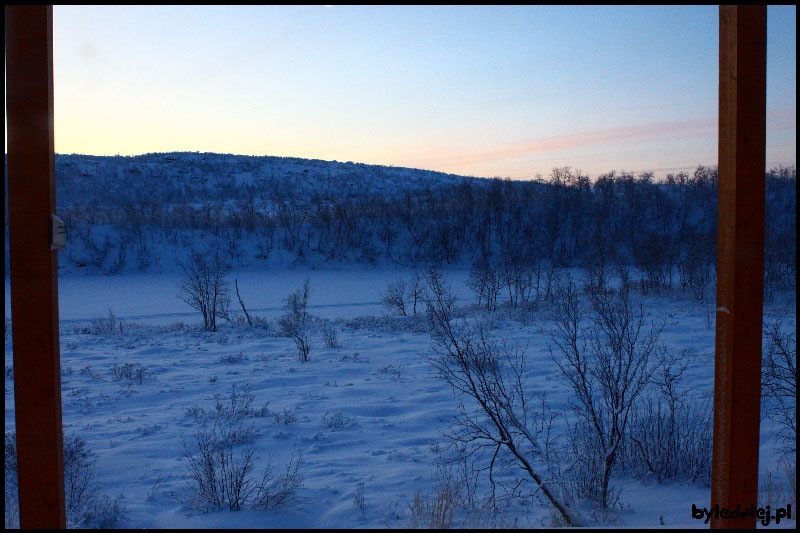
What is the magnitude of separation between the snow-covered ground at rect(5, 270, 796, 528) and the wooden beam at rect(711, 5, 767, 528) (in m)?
1.07

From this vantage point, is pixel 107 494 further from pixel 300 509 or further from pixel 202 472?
pixel 300 509

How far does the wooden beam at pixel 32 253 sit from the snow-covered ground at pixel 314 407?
7.73ft

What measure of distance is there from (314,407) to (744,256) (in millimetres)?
6522

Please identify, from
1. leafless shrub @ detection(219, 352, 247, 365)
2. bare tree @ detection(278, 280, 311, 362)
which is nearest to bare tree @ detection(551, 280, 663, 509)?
bare tree @ detection(278, 280, 311, 362)

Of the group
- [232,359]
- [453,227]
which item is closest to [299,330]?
[232,359]

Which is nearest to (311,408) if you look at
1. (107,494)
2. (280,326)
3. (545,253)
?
(107,494)

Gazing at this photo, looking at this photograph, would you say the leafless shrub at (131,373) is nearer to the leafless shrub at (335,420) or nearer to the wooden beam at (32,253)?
the leafless shrub at (335,420)

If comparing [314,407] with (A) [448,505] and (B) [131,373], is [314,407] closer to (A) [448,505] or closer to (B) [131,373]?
(B) [131,373]

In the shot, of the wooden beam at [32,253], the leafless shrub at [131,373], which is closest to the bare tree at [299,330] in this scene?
the leafless shrub at [131,373]

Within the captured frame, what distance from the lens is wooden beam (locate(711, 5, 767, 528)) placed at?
259 centimetres

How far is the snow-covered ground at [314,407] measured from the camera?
482 centimetres

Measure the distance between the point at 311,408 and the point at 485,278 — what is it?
36.1 ft

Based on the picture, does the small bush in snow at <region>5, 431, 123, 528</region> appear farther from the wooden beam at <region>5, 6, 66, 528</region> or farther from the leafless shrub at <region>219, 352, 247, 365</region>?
the leafless shrub at <region>219, 352, 247, 365</region>

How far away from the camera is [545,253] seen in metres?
32.7
